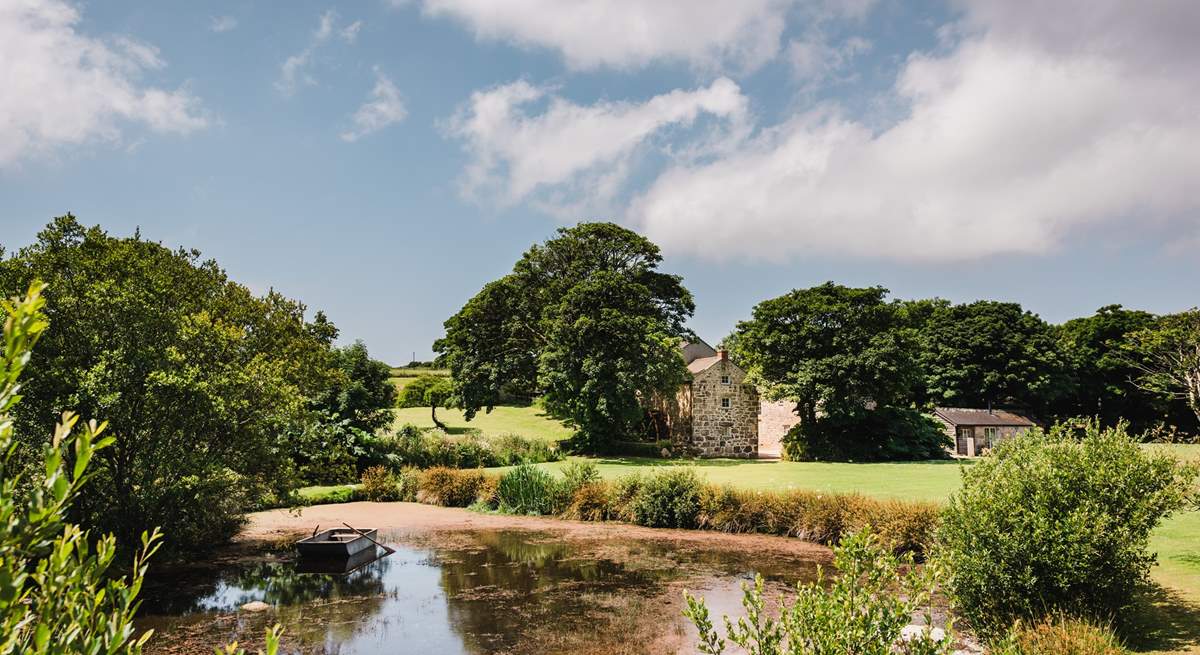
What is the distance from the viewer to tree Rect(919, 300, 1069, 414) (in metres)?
48.5

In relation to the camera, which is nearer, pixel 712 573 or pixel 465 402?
pixel 712 573

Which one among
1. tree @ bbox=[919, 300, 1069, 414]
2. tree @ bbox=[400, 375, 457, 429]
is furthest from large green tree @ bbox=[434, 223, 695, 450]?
tree @ bbox=[919, 300, 1069, 414]

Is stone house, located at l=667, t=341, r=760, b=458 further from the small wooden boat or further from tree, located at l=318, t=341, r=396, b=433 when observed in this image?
the small wooden boat

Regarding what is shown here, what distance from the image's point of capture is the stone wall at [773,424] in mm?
42812

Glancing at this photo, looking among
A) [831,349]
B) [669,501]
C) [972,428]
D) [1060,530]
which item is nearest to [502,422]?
[831,349]

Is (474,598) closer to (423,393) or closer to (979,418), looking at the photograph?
(979,418)

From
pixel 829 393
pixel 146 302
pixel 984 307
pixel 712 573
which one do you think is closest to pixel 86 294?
pixel 146 302

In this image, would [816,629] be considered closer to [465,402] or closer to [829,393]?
[829,393]

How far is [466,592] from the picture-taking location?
14125 mm

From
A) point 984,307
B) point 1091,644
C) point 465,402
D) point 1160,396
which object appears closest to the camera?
point 1091,644

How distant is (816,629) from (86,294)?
14.8m

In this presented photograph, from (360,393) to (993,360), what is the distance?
4196 centimetres

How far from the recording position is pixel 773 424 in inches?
1740

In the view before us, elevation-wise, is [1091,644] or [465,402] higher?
[465,402]
